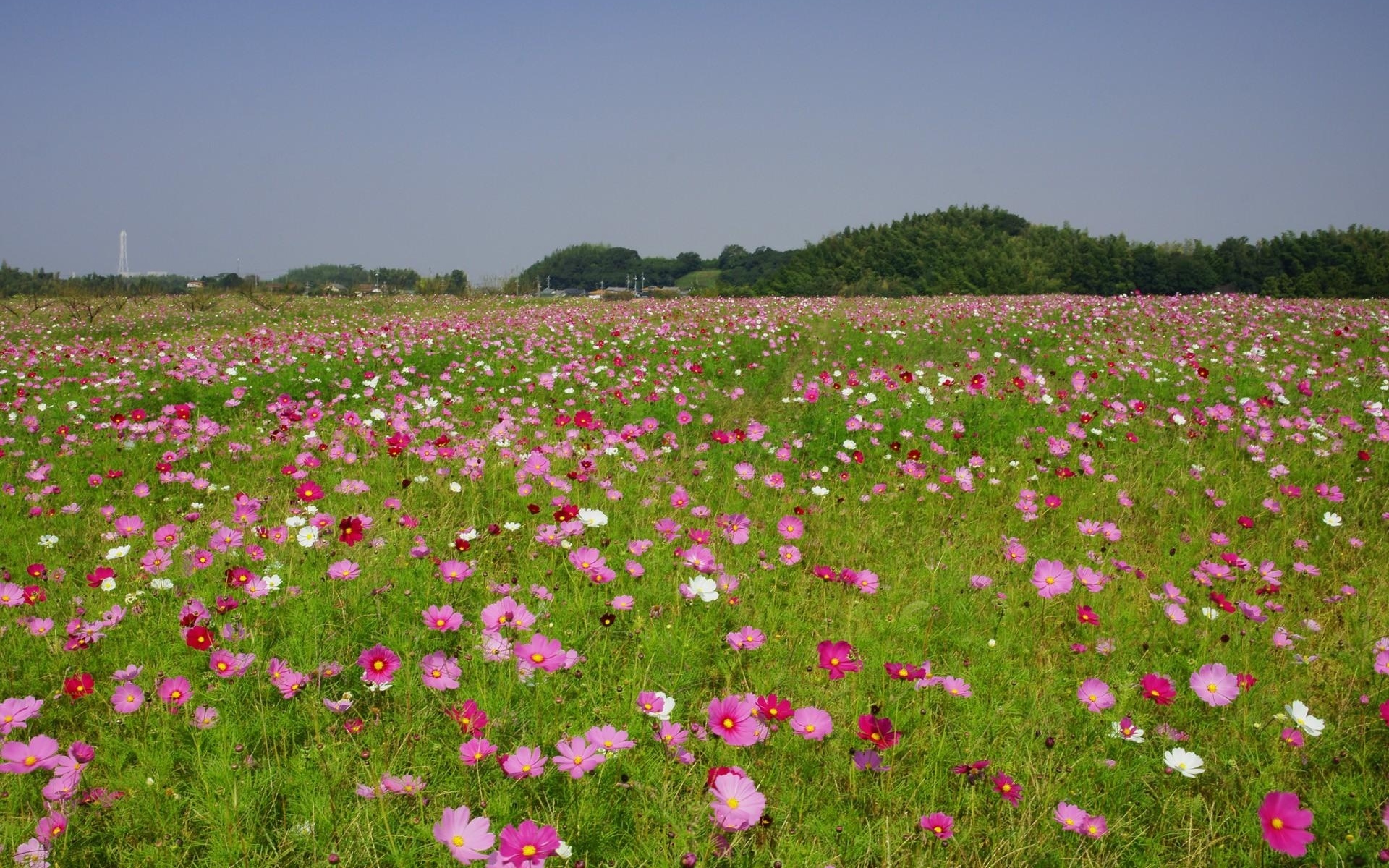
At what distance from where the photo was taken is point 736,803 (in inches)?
57.0

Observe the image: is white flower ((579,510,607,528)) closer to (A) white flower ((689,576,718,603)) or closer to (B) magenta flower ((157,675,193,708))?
(A) white flower ((689,576,718,603))

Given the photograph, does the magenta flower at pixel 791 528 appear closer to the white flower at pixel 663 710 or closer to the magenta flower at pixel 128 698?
the white flower at pixel 663 710

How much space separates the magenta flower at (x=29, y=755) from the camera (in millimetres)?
1525

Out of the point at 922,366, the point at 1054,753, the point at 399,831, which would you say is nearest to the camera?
the point at 399,831

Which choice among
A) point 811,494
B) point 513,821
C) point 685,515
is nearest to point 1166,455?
point 811,494

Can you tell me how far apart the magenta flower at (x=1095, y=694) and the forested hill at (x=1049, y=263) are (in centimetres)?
2797

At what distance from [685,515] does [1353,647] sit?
274 cm

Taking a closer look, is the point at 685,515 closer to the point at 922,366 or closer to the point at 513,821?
the point at 513,821

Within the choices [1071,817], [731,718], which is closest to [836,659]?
[731,718]

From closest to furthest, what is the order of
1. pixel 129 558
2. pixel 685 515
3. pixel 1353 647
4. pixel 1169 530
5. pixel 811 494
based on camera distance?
pixel 1353 647, pixel 129 558, pixel 685 515, pixel 1169 530, pixel 811 494

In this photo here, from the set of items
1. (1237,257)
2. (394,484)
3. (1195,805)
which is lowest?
(1195,805)

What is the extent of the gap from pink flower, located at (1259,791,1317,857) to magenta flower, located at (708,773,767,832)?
99 centimetres

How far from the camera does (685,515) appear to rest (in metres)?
3.51

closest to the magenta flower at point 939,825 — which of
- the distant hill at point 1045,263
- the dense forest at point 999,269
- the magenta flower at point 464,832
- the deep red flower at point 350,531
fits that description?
the magenta flower at point 464,832
